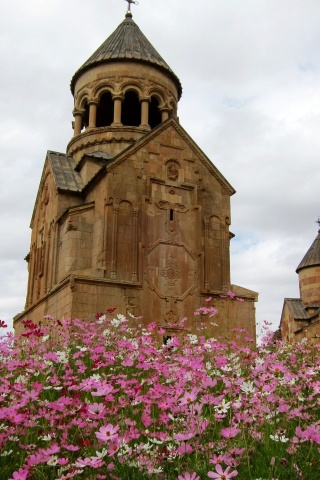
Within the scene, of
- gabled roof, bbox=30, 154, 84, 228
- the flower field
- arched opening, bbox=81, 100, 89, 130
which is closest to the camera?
the flower field

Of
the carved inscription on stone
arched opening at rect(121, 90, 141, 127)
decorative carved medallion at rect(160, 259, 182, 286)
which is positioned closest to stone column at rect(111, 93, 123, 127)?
arched opening at rect(121, 90, 141, 127)

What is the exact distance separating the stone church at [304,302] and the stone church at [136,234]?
13.4 metres

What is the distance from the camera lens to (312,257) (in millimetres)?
25844

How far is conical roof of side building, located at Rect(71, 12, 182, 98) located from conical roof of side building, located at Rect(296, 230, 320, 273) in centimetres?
1276

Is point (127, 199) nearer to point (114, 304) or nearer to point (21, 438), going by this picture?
point (114, 304)

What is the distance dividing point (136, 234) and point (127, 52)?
7124 mm

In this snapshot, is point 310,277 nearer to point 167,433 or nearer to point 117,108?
point 117,108

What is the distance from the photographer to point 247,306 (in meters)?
12.0

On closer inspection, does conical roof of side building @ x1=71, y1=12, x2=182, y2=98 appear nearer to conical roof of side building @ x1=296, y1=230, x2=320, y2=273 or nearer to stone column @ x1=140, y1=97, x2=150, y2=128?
stone column @ x1=140, y1=97, x2=150, y2=128

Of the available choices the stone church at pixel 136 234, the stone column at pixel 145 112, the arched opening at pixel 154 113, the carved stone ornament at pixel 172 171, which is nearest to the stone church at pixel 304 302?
the arched opening at pixel 154 113

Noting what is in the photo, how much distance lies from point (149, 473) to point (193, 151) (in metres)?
11.2

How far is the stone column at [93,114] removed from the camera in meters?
15.0

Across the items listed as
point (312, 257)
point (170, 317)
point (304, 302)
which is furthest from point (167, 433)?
point (312, 257)

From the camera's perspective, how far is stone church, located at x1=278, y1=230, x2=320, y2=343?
2464 cm
